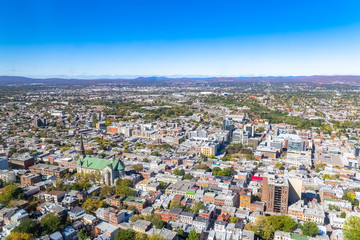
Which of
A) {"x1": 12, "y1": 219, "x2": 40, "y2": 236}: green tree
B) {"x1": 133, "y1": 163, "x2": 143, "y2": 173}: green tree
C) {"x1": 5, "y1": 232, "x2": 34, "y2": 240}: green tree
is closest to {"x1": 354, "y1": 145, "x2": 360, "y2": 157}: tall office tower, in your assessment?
{"x1": 133, "y1": 163, "x2": 143, "y2": 173}: green tree

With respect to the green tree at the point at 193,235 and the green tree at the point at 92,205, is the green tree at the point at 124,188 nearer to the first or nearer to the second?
the green tree at the point at 92,205

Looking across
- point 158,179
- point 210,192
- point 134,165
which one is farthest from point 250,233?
point 134,165

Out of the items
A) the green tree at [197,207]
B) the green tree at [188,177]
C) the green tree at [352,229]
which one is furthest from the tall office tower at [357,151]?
the green tree at [197,207]

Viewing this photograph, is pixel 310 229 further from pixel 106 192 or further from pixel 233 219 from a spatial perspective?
pixel 106 192

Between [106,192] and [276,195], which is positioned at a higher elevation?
[276,195]

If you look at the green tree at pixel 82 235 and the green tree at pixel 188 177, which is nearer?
the green tree at pixel 82 235

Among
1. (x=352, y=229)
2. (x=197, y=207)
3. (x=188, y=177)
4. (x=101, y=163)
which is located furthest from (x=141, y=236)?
(x=352, y=229)

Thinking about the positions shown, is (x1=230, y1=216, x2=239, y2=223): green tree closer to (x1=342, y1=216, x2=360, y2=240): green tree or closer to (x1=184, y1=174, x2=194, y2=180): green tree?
(x1=342, y1=216, x2=360, y2=240): green tree
